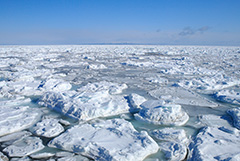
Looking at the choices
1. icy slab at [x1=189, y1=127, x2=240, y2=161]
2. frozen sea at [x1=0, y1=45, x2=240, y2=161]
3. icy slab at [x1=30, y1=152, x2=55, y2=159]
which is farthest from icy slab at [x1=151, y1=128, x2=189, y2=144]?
icy slab at [x1=30, y1=152, x2=55, y2=159]

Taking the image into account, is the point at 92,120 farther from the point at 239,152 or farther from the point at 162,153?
the point at 239,152

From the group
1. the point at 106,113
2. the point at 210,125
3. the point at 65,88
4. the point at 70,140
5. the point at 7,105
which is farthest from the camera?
the point at 65,88

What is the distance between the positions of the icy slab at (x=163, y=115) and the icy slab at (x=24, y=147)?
2142 millimetres

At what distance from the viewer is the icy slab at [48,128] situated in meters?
3.47

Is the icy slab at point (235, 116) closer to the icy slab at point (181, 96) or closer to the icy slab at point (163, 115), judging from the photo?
the icy slab at point (181, 96)

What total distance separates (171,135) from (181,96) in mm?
2784

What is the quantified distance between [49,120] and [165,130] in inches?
96.9

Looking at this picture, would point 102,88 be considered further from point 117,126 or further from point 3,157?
point 3,157

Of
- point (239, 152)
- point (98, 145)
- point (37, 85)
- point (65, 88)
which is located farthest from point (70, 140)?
Result: point (37, 85)

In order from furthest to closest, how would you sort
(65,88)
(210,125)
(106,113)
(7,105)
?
1. (65,88)
2. (7,105)
3. (106,113)
4. (210,125)

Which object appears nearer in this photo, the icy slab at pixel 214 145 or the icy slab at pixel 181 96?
the icy slab at pixel 214 145

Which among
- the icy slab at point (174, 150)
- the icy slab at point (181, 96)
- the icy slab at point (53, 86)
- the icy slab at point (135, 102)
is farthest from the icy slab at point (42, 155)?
the icy slab at point (53, 86)

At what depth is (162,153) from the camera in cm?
292

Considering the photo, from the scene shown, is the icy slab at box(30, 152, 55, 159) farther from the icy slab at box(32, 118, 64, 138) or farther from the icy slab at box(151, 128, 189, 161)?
the icy slab at box(151, 128, 189, 161)
